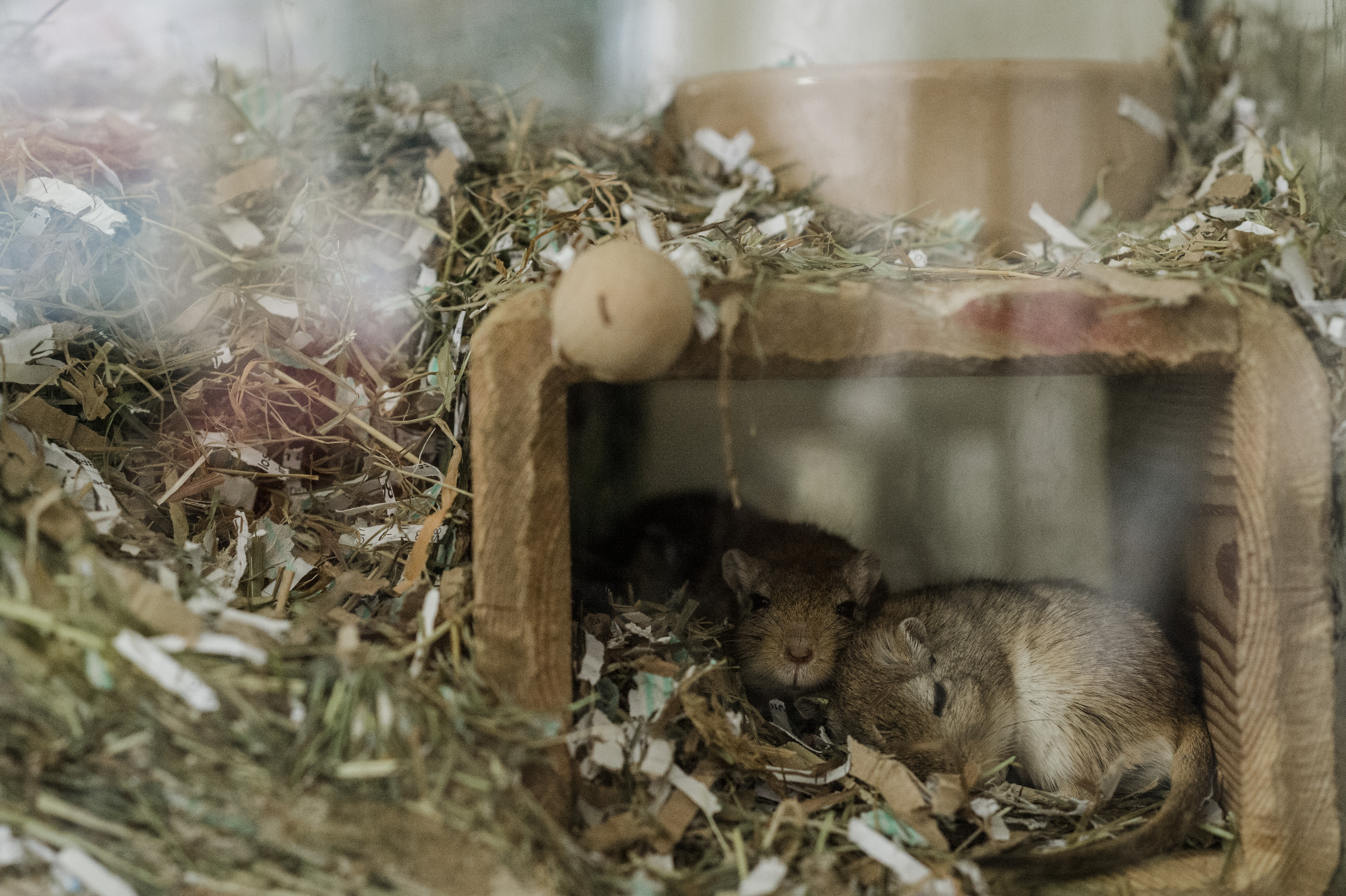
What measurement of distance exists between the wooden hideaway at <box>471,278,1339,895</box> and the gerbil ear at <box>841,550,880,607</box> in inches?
35.2

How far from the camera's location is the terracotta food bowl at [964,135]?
2232mm

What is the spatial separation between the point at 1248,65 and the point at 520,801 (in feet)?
8.41

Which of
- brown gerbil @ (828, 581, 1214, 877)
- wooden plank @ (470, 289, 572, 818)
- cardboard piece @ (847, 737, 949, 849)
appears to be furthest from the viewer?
brown gerbil @ (828, 581, 1214, 877)

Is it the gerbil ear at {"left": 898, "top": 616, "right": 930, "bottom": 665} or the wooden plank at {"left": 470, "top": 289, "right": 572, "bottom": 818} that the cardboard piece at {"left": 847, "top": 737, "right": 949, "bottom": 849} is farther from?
the wooden plank at {"left": 470, "top": 289, "right": 572, "bottom": 818}

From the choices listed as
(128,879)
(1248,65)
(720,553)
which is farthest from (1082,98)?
(128,879)

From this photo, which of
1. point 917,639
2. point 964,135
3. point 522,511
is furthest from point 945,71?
point 522,511

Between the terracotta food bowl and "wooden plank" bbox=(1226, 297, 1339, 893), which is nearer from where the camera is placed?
"wooden plank" bbox=(1226, 297, 1339, 893)

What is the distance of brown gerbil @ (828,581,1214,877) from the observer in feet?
5.95

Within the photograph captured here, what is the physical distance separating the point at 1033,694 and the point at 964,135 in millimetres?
1322

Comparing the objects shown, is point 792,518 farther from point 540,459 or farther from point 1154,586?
point 540,459

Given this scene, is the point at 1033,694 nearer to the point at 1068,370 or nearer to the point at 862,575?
the point at 862,575

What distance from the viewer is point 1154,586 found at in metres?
2.03

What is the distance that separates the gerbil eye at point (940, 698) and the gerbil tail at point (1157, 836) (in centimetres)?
43

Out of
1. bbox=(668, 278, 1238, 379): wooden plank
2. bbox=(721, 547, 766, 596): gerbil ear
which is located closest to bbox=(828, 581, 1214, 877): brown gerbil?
bbox=(721, 547, 766, 596): gerbil ear
